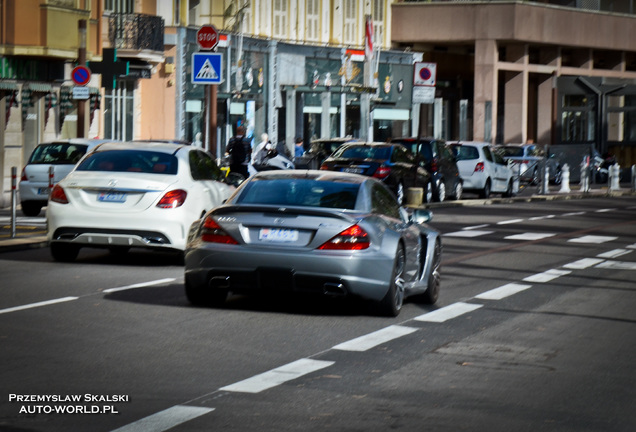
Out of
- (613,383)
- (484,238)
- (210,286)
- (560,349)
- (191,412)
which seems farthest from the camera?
(484,238)

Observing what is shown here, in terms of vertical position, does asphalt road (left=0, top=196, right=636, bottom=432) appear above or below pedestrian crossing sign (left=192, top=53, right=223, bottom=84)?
below

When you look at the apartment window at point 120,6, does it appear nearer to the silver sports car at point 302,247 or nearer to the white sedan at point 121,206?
the white sedan at point 121,206

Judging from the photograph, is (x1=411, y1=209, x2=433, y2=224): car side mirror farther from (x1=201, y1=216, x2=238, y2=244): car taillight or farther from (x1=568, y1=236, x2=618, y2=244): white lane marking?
(x1=568, y1=236, x2=618, y2=244): white lane marking

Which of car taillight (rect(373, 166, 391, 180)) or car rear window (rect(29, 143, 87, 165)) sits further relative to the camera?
car taillight (rect(373, 166, 391, 180))

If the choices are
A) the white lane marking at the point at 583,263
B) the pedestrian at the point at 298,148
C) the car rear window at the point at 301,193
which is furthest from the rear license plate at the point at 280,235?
the pedestrian at the point at 298,148

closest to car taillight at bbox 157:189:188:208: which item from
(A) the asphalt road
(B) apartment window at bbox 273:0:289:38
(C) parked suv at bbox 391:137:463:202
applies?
(A) the asphalt road

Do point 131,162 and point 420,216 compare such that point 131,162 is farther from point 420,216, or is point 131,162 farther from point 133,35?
point 133,35

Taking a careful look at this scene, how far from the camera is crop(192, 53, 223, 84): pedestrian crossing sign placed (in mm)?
27688

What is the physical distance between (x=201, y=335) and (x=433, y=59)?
59391 millimetres

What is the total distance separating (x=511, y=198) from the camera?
139 ft

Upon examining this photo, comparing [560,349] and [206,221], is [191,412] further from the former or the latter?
[206,221]

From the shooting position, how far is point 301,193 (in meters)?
13.1

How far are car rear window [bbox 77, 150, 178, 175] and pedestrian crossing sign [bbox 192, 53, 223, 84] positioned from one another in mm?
9805

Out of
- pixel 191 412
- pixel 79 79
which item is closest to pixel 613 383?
pixel 191 412
